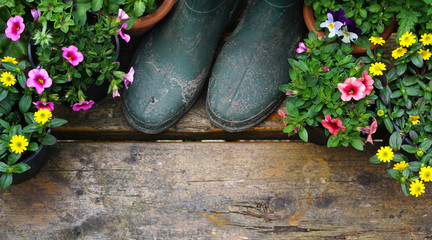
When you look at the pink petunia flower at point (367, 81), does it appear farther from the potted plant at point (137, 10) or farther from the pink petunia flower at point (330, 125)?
the potted plant at point (137, 10)

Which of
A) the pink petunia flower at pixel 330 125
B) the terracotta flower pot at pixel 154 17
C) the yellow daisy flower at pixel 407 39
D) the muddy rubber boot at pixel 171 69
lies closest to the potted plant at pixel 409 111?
the yellow daisy flower at pixel 407 39

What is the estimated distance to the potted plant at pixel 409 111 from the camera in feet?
3.67

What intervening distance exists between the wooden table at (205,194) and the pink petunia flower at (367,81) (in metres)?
0.33

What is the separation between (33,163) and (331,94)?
2.84ft

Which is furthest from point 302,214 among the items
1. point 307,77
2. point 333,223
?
point 307,77

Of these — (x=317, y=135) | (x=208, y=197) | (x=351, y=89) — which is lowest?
(x=208, y=197)

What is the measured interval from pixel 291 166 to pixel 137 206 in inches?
20.0

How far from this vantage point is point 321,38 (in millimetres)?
1206

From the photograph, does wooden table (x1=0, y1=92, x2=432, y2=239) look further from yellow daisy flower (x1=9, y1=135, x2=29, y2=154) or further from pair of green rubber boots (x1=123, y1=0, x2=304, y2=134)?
yellow daisy flower (x1=9, y1=135, x2=29, y2=154)

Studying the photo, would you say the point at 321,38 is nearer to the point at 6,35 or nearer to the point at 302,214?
the point at 302,214

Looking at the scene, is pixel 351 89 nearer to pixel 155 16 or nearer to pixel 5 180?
pixel 155 16

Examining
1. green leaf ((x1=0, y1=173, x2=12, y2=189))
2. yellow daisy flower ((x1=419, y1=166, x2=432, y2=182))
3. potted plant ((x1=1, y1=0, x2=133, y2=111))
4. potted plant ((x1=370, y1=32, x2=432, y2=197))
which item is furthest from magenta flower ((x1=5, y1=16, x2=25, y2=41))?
yellow daisy flower ((x1=419, y1=166, x2=432, y2=182))

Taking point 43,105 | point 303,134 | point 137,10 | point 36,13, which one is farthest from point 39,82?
point 303,134

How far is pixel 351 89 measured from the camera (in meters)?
1.12
